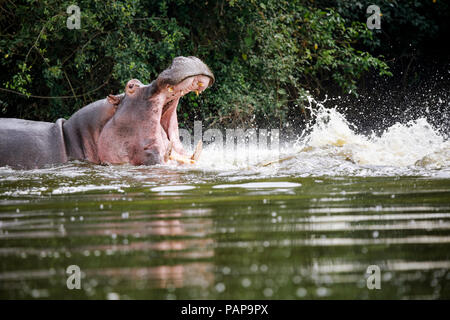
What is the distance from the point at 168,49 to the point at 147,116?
3543 mm

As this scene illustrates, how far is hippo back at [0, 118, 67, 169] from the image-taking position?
5.01m

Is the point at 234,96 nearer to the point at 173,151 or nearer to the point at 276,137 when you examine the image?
the point at 276,137

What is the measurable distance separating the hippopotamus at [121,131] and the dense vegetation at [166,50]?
254 cm

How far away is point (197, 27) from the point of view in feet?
30.1

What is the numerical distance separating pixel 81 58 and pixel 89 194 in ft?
15.2

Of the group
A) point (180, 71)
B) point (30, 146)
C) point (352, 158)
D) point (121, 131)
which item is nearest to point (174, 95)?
point (180, 71)

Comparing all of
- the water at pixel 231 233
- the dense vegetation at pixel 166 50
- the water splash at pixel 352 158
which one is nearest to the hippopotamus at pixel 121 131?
the water splash at pixel 352 158

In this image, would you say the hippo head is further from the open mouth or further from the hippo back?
the hippo back

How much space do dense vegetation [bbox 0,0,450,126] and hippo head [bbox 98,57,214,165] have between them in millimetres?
2842

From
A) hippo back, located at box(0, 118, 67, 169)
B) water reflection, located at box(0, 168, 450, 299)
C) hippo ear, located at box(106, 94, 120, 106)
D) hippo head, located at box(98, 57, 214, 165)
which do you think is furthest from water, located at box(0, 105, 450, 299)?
hippo ear, located at box(106, 94, 120, 106)

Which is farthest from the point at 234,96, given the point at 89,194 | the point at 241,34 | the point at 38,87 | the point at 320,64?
the point at 89,194

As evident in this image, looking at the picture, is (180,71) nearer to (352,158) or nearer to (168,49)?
(352,158)

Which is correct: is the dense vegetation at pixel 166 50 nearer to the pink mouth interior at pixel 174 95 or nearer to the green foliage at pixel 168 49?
the green foliage at pixel 168 49

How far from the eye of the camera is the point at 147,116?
4770 mm
